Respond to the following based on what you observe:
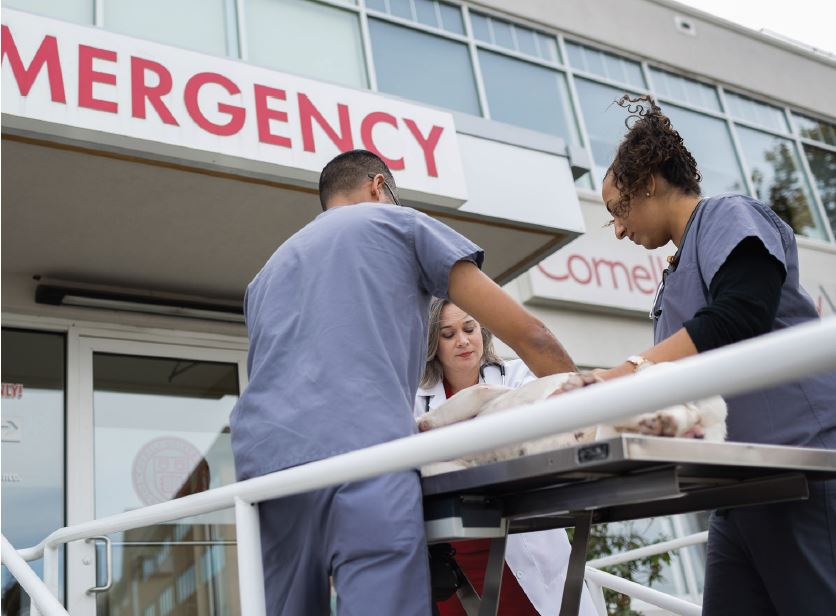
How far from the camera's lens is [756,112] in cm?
1157

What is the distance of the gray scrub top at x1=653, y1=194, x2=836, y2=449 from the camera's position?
184 centimetres

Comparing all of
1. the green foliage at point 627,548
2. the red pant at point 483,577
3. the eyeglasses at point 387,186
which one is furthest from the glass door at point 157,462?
the eyeglasses at point 387,186

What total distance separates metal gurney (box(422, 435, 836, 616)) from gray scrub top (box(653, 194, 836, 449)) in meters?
0.16

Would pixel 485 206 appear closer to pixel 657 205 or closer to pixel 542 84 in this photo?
pixel 657 205

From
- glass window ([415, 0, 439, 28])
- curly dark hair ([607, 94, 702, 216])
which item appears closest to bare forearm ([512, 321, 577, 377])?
curly dark hair ([607, 94, 702, 216])

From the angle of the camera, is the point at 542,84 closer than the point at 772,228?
No

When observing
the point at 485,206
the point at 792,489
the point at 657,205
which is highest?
the point at 485,206

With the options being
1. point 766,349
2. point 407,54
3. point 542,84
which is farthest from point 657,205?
point 542,84

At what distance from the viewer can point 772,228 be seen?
1940 mm

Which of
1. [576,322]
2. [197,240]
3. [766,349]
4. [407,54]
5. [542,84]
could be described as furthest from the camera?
[542,84]

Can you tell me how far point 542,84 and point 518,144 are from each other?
3596 millimetres

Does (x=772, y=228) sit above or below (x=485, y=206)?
below

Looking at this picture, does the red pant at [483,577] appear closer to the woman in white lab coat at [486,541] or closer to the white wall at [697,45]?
the woman in white lab coat at [486,541]

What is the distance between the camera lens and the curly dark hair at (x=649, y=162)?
2191 millimetres
